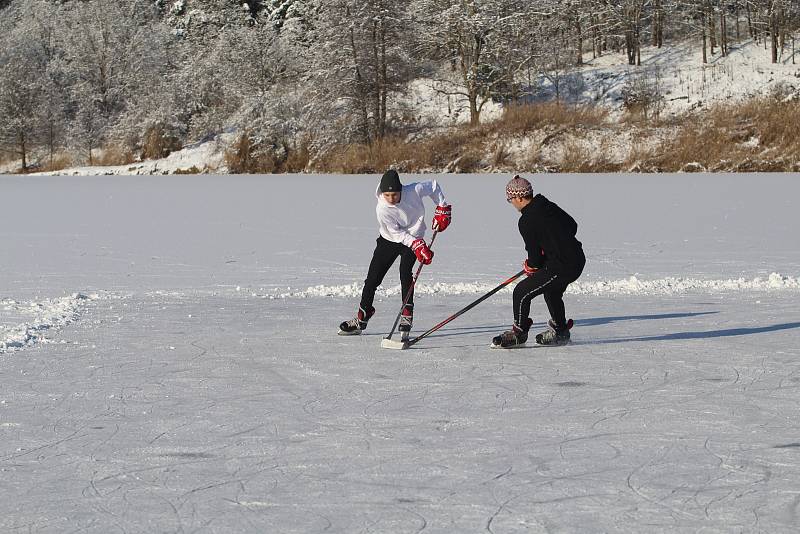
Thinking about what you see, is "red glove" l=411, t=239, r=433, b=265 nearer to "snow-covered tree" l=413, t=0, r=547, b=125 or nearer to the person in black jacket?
Result: the person in black jacket

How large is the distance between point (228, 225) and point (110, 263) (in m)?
4.22

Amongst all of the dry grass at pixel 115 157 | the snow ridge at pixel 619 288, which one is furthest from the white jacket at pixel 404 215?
the dry grass at pixel 115 157

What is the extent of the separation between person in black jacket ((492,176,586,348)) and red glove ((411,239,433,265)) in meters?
0.63

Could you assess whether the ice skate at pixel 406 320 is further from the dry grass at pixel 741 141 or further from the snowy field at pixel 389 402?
the dry grass at pixel 741 141

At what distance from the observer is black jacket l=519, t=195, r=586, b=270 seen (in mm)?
5691

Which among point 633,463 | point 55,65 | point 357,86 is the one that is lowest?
point 633,463

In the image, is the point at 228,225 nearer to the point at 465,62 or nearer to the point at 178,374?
the point at 178,374

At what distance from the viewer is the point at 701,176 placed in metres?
23.5

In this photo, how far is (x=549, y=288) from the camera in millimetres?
5852

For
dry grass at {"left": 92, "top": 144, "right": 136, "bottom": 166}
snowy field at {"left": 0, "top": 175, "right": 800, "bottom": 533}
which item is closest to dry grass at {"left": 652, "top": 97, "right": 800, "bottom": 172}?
snowy field at {"left": 0, "top": 175, "right": 800, "bottom": 533}

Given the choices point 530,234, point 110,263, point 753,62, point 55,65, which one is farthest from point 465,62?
point 530,234

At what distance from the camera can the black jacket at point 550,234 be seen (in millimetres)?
5691

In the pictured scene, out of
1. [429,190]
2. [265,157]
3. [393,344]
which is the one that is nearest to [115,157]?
[265,157]

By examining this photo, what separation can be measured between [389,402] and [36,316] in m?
3.72
